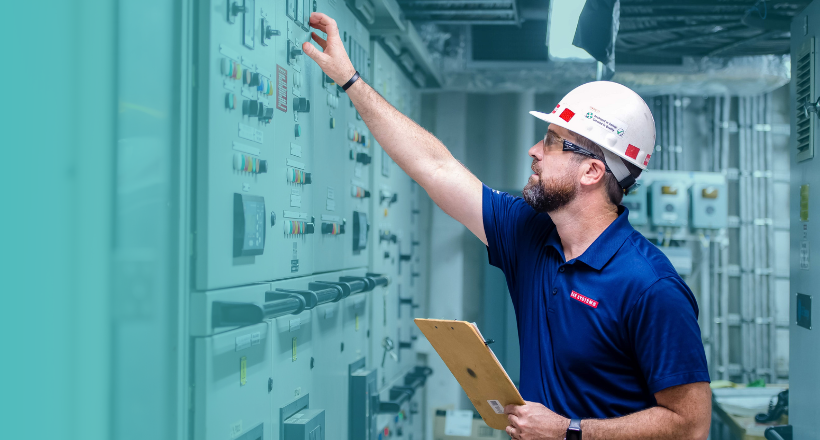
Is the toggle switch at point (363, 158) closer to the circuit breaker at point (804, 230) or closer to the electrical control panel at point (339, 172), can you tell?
the electrical control panel at point (339, 172)

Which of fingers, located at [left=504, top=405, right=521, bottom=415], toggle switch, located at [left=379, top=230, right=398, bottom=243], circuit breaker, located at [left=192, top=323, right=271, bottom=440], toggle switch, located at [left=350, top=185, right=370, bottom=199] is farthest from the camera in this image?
toggle switch, located at [left=379, top=230, right=398, bottom=243]

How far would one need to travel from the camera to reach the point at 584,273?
1.75 meters

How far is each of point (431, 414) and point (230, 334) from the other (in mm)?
3806

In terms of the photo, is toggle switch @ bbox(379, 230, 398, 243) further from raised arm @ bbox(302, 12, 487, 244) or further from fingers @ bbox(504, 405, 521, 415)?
fingers @ bbox(504, 405, 521, 415)

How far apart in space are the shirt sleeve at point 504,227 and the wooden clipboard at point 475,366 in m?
0.41

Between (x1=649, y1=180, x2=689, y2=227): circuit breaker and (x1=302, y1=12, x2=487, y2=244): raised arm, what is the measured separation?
3.15 m

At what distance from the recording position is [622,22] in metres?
4.14

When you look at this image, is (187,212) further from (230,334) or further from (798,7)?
(798,7)

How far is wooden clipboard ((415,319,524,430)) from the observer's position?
5.07 ft

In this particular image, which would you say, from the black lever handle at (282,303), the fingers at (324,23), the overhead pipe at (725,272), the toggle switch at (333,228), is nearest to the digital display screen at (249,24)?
the fingers at (324,23)

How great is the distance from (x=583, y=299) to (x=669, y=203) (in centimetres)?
344

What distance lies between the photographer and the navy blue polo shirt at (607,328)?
155cm

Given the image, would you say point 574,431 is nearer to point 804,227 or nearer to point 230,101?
point 230,101
